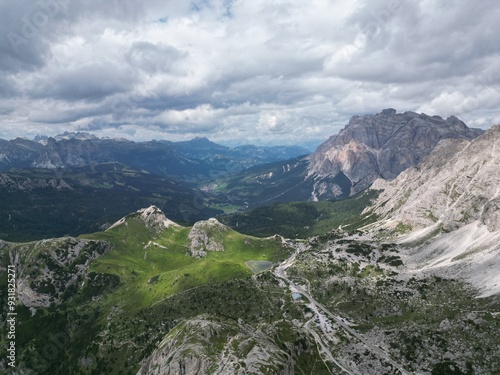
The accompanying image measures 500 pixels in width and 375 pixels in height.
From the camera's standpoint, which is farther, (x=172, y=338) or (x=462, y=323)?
(x=462, y=323)

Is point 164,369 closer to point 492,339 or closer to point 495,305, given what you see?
point 492,339

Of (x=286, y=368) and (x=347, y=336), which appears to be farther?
(x=347, y=336)

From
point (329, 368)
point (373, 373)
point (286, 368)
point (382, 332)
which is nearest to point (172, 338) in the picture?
point (286, 368)

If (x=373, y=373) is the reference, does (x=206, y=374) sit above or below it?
above

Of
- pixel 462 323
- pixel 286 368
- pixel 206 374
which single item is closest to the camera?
pixel 206 374

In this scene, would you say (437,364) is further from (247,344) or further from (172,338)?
(172,338)

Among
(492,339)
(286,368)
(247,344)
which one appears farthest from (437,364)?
(247,344)

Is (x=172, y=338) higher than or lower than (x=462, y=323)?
higher

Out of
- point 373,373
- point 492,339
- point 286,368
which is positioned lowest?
point 373,373

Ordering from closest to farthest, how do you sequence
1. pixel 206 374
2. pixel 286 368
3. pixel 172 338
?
pixel 206 374 < pixel 286 368 < pixel 172 338
